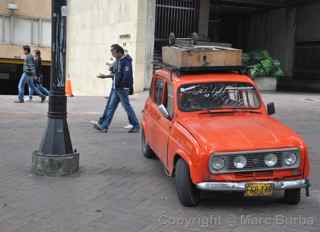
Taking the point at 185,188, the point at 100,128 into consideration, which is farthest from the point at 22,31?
the point at 185,188

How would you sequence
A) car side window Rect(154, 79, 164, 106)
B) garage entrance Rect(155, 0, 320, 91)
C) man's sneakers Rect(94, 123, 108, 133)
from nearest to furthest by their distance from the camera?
1. car side window Rect(154, 79, 164, 106)
2. man's sneakers Rect(94, 123, 108, 133)
3. garage entrance Rect(155, 0, 320, 91)

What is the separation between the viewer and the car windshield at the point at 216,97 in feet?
21.5

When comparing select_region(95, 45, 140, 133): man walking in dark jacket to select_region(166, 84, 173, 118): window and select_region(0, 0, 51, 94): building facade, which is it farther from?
select_region(0, 0, 51, 94): building facade

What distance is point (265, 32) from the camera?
2684 cm

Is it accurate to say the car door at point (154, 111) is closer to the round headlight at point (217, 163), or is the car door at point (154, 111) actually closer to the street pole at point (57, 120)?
the street pole at point (57, 120)

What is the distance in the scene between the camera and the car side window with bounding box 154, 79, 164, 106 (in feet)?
24.4

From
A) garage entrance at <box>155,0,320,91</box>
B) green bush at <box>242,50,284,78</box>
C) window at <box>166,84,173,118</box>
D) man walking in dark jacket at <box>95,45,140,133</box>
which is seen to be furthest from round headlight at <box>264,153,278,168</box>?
garage entrance at <box>155,0,320,91</box>

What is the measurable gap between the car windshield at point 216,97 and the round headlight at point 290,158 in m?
1.22

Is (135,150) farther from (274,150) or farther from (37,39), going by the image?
(37,39)

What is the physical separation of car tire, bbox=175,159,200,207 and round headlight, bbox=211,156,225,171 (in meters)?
0.35

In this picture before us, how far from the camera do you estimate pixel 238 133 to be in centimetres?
573

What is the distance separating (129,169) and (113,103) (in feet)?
10.0

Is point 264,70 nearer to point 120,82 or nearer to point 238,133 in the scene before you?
point 120,82

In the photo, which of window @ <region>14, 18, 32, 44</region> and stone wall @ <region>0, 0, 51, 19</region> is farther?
window @ <region>14, 18, 32, 44</region>
